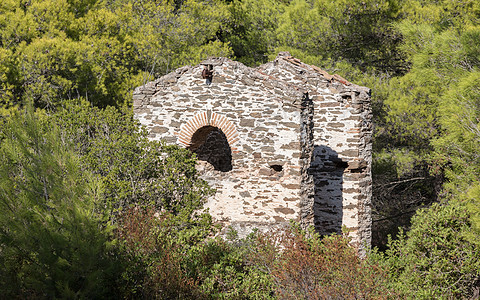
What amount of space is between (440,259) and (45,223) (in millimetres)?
6082

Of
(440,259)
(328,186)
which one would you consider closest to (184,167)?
(328,186)

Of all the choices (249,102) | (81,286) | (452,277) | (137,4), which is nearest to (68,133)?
(249,102)

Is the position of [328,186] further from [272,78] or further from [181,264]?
[181,264]

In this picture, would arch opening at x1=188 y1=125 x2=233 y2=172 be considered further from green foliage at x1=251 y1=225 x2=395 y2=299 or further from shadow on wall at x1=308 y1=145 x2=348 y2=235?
green foliage at x1=251 y1=225 x2=395 y2=299

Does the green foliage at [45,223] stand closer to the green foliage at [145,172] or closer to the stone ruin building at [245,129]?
the green foliage at [145,172]

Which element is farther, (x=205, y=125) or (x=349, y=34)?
(x=349, y=34)

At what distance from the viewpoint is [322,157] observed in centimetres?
1069

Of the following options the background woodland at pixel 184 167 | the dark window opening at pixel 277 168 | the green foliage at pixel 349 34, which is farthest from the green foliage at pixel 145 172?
the green foliage at pixel 349 34

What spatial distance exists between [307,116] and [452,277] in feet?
11.9

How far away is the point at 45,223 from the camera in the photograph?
548cm

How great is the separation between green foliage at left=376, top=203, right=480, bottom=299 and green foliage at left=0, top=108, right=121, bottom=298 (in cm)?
469

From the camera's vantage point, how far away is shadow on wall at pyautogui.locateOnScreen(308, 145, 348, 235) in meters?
10.6

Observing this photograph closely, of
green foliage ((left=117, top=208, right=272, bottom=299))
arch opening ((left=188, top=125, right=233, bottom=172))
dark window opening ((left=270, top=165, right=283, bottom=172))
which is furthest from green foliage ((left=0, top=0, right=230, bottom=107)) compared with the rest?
green foliage ((left=117, top=208, right=272, bottom=299))

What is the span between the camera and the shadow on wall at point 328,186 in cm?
1065
